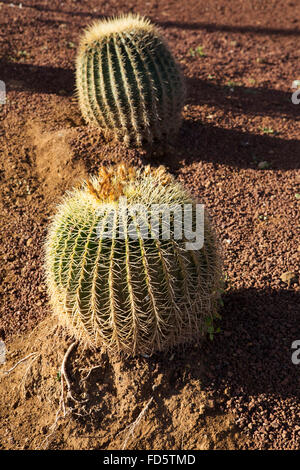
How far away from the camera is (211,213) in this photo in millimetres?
4691

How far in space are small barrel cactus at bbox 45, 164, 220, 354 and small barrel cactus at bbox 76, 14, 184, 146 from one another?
2186mm

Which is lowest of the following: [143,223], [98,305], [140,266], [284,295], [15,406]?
[15,406]

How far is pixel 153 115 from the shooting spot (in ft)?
16.9

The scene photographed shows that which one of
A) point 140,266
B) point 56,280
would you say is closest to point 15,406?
point 56,280

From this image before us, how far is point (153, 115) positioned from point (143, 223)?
2619 millimetres

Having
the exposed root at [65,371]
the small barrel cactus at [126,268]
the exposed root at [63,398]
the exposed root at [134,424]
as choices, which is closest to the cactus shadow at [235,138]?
the small barrel cactus at [126,268]

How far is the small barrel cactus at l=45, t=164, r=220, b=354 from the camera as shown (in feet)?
9.33

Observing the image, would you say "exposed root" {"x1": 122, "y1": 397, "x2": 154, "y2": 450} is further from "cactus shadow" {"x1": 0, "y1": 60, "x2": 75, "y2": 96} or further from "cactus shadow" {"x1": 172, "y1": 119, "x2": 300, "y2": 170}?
"cactus shadow" {"x1": 0, "y1": 60, "x2": 75, "y2": 96}

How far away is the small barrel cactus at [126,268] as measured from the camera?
2.84 metres

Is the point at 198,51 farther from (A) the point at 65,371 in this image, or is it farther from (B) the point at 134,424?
(B) the point at 134,424

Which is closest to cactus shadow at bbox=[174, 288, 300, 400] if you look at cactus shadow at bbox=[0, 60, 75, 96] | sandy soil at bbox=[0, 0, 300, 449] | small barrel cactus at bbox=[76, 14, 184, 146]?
sandy soil at bbox=[0, 0, 300, 449]

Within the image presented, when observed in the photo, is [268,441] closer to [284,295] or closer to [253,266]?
[284,295]

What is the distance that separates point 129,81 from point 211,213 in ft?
5.39

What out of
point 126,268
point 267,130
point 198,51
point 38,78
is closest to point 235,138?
point 267,130
